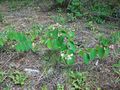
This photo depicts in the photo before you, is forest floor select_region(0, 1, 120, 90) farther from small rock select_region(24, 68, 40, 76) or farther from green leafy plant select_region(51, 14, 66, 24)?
green leafy plant select_region(51, 14, 66, 24)

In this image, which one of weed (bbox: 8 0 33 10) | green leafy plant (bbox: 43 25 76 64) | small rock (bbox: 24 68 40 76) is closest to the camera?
green leafy plant (bbox: 43 25 76 64)

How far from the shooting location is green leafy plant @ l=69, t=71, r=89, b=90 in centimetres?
266

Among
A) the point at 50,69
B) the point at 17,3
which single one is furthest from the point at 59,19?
the point at 50,69

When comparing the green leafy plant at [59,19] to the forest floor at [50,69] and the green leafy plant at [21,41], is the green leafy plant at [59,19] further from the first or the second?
the green leafy plant at [21,41]

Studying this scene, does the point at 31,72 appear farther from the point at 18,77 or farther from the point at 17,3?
the point at 17,3

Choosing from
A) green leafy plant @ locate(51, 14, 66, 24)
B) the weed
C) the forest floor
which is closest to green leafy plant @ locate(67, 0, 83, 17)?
green leafy plant @ locate(51, 14, 66, 24)

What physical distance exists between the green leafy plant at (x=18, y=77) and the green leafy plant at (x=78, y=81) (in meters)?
0.48

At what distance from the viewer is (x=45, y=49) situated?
312 centimetres

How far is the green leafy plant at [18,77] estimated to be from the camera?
2.64m

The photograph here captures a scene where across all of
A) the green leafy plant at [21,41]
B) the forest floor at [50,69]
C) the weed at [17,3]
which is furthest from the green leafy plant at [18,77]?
the weed at [17,3]

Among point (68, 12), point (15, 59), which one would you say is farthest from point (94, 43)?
point (68, 12)

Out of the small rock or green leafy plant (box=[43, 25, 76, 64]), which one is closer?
green leafy plant (box=[43, 25, 76, 64])

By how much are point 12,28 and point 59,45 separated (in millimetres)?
1470

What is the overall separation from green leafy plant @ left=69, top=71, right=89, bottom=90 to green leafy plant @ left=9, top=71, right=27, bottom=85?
1.58 feet
